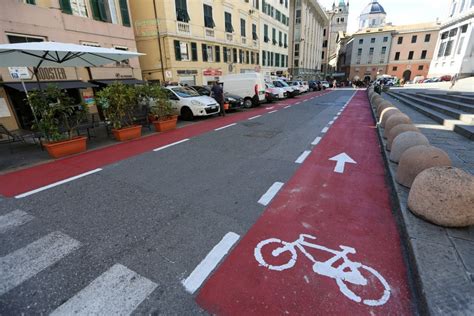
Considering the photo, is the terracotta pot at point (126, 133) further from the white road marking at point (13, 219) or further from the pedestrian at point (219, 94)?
the pedestrian at point (219, 94)

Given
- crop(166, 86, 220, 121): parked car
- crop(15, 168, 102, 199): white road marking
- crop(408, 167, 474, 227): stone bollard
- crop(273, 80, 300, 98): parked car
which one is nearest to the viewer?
crop(408, 167, 474, 227): stone bollard

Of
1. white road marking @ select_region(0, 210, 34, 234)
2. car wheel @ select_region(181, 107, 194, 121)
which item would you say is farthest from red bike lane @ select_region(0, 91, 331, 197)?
car wheel @ select_region(181, 107, 194, 121)

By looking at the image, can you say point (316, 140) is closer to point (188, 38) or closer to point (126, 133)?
point (126, 133)

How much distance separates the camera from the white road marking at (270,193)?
3.95 metres

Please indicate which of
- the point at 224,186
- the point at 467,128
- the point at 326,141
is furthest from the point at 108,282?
the point at 467,128

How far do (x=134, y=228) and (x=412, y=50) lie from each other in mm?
76049

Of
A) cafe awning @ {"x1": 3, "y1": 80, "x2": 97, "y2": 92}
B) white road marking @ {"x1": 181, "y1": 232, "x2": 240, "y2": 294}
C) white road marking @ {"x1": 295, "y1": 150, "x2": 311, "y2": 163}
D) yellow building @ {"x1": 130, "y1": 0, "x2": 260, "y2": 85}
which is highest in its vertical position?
yellow building @ {"x1": 130, "y1": 0, "x2": 260, "y2": 85}

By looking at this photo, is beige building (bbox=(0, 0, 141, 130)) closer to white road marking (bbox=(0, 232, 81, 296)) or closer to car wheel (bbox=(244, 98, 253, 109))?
car wheel (bbox=(244, 98, 253, 109))

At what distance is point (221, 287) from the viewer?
2.32m

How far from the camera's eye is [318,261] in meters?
2.61

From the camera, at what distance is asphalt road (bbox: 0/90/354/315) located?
2.34 m

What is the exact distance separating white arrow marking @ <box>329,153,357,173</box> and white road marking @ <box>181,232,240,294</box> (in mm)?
3298

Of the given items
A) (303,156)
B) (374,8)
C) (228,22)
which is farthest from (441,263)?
(374,8)

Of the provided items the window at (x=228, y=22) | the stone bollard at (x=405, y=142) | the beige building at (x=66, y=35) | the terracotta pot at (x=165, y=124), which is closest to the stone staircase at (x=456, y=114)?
the stone bollard at (x=405, y=142)
